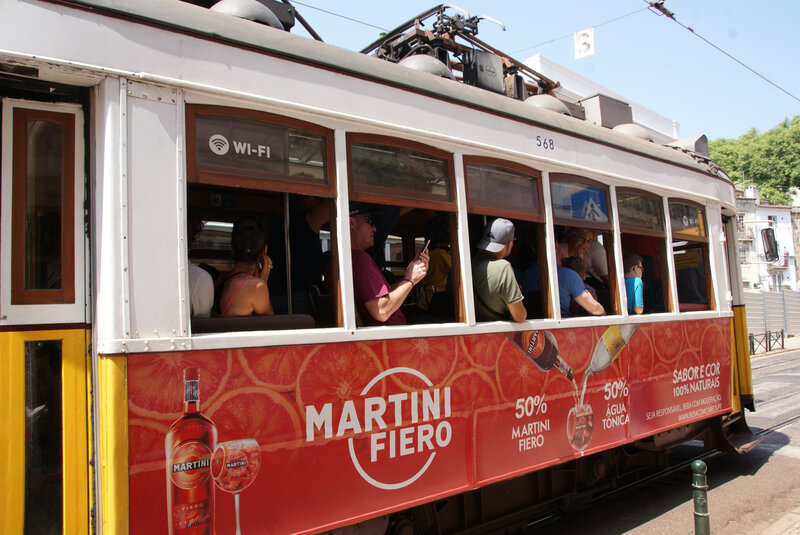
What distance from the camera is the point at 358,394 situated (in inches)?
113

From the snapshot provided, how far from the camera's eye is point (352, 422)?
284 centimetres

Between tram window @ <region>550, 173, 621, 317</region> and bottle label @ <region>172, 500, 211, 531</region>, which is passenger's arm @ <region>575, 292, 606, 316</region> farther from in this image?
bottle label @ <region>172, 500, 211, 531</region>

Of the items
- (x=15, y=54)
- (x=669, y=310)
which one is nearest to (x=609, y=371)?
(x=669, y=310)

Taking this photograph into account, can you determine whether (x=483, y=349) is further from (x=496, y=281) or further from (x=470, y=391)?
(x=496, y=281)

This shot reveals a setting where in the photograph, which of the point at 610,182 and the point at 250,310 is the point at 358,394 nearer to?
the point at 250,310

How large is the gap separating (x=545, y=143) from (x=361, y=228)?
1.55 metres

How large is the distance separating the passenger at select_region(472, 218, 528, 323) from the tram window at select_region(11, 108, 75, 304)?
7.56 ft

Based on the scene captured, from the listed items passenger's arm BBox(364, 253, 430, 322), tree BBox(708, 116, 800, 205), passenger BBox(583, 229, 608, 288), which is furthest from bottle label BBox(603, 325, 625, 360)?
tree BBox(708, 116, 800, 205)

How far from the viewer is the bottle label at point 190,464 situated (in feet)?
7.58

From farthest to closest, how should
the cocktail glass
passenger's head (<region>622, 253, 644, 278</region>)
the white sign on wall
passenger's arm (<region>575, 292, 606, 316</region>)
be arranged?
1. the white sign on wall
2. passenger's head (<region>622, 253, 644, 278</region>)
3. passenger's arm (<region>575, 292, 606, 316</region>)
4. the cocktail glass

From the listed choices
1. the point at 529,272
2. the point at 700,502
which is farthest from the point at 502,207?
the point at 700,502

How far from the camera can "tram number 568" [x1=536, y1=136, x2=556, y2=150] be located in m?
4.00

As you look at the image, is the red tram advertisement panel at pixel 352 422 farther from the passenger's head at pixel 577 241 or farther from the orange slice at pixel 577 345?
the passenger's head at pixel 577 241

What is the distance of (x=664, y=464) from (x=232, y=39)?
5350 mm
